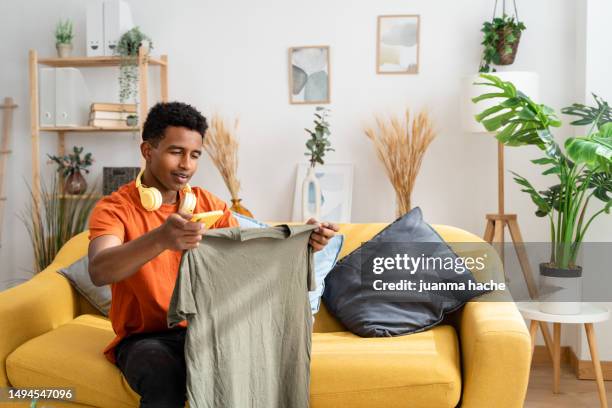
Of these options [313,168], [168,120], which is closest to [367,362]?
[168,120]

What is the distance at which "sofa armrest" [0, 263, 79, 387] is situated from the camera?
266cm

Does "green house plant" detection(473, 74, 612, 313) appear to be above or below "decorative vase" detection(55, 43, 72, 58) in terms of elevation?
below

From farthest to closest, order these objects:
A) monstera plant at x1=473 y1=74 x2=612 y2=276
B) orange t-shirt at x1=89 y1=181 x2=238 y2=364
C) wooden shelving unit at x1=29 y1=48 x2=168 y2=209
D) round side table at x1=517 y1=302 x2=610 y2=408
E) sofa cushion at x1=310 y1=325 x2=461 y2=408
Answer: wooden shelving unit at x1=29 y1=48 x2=168 y2=209, round side table at x1=517 y1=302 x2=610 y2=408, monstera plant at x1=473 y1=74 x2=612 y2=276, sofa cushion at x1=310 y1=325 x2=461 y2=408, orange t-shirt at x1=89 y1=181 x2=238 y2=364

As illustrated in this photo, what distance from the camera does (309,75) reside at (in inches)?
158

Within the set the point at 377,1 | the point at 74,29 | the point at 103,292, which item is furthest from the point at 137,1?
the point at 103,292

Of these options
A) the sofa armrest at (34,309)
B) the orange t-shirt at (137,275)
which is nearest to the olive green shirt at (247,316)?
the orange t-shirt at (137,275)

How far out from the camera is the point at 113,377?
7.90ft

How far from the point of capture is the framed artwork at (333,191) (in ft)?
12.9

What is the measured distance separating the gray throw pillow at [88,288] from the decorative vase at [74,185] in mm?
1116

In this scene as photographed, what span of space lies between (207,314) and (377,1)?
245 cm

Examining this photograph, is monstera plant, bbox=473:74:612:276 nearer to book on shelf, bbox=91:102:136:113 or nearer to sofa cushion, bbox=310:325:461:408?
sofa cushion, bbox=310:325:461:408

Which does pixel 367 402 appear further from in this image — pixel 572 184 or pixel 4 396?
pixel 572 184

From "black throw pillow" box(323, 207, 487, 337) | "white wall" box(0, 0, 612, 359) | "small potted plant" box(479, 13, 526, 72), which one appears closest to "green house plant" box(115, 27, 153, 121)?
"white wall" box(0, 0, 612, 359)

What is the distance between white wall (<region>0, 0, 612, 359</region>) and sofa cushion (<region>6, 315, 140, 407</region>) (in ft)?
5.47
